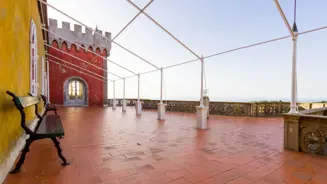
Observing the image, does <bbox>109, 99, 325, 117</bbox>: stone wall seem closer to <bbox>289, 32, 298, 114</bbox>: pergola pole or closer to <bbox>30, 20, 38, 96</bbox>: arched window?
<bbox>289, 32, 298, 114</bbox>: pergola pole

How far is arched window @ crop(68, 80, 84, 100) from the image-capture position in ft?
46.4

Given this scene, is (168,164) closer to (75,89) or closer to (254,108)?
(254,108)

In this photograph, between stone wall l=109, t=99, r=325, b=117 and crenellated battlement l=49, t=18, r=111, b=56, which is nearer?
stone wall l=109, t=99, r=325, b=117

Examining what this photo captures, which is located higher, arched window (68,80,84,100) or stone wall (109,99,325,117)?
arched window (68,80,84,100)

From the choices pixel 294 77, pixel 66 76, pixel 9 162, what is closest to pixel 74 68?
pixel 66 76

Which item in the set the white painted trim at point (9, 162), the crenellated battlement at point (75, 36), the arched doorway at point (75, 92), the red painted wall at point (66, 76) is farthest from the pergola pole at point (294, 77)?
the arched doorway at point (75, 92)

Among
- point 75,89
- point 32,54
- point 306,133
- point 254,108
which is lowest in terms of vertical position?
point 254,108

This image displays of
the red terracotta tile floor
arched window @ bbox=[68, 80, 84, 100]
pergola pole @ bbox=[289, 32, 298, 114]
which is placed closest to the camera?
the red terracotta tile floor

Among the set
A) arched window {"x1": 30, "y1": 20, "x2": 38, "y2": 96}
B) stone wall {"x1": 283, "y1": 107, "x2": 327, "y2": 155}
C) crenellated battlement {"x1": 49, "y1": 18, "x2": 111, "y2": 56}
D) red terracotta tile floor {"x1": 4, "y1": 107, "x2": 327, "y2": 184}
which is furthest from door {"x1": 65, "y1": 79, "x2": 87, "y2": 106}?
stone wall {"x1": 283, "y1": 107, "x2": 327, "y2": 155}

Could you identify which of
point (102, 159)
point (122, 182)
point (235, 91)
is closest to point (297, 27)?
point (122, 182)

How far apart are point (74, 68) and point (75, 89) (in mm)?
1767

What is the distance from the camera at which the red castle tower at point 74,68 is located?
13422 millimetres

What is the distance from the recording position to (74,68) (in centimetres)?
1414

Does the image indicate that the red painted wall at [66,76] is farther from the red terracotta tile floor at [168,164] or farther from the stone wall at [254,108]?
the red terracotta tile floor at [168,164]
